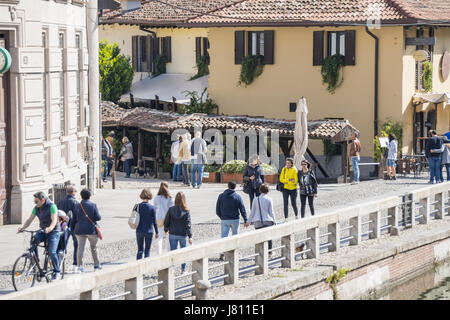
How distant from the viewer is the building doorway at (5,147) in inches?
867

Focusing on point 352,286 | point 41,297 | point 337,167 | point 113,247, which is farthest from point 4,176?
point 337,167

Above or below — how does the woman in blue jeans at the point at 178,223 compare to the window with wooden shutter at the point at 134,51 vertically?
below

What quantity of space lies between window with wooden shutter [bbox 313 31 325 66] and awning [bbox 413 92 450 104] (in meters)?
3.43

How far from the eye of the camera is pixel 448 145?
30734mm

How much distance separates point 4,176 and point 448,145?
1342 centimetres

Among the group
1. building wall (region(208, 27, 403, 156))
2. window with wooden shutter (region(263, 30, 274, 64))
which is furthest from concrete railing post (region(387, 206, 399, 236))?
window with wooden shutter (region(263, 30, 274, 64))

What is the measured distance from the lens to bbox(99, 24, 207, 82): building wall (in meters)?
44.7

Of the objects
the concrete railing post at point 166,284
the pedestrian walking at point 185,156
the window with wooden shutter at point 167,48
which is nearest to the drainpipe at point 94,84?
the pedestrian walking at point 185,156

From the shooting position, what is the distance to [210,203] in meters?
26.5

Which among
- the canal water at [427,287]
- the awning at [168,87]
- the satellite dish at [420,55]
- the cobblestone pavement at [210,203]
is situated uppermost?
the satellite dish at [420,55]

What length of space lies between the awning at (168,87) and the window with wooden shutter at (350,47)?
6.46 metres

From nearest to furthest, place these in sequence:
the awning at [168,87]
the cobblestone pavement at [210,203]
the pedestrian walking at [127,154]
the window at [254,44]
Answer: the cobblestone pavement at [210,203]
the pedestrian walking at [127,154]
the window at [254,44]
the awning at [168,87]

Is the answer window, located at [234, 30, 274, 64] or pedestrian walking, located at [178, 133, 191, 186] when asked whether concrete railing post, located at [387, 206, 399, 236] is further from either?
window, located at [234, 30, 274, 64]

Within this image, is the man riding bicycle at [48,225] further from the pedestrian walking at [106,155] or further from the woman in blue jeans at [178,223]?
the pedestrian walking at [106,155]
